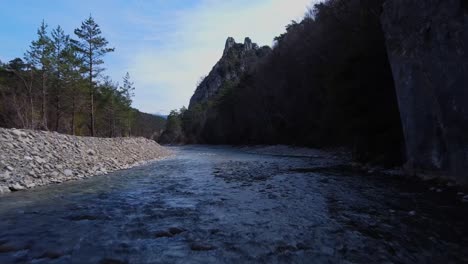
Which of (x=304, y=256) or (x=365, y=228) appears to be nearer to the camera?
(x=304, y=256)

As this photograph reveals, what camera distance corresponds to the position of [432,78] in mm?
11344

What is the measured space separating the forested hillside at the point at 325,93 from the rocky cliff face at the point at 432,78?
350 centimetres

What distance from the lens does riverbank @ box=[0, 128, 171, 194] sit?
40.0 ft

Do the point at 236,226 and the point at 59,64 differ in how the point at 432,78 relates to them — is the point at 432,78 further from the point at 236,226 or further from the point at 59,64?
the point at 59,64

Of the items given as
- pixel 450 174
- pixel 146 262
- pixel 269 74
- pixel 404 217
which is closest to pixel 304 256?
pixel 146 262

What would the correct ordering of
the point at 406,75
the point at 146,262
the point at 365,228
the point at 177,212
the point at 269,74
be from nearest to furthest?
1. the point at 146,262
2. the point at 365,228
3. the point at 177,212
4. the point at 406,75
5. the point at 269,74

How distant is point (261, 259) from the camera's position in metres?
4.74

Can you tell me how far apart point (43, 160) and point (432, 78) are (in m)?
19.1

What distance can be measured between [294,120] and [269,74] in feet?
38.7

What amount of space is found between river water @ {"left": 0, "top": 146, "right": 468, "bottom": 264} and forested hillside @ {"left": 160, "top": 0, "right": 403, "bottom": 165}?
324 inches

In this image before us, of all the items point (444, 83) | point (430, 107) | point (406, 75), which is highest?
point (406, 75)

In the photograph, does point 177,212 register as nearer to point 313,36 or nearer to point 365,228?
point 365,228

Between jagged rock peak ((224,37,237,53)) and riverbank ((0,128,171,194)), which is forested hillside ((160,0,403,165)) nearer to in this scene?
riverbank ((0,128,171,194))

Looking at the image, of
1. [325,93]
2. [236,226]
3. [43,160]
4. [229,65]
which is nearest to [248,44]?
[229,65]
